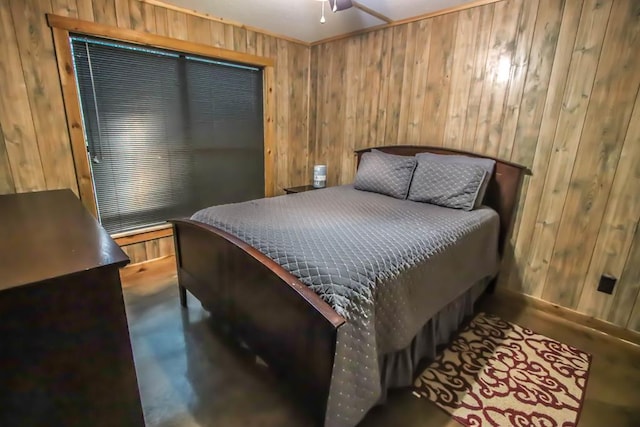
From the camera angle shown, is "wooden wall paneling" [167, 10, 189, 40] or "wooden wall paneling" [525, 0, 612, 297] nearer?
"wooden wall paneling" [525, 0, 612, 297]

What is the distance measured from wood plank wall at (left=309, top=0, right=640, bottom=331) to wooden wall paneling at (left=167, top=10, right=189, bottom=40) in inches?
71.6

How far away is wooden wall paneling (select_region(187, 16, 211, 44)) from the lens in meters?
2.73

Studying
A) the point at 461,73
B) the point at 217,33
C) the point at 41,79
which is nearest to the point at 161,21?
the point at 217,33

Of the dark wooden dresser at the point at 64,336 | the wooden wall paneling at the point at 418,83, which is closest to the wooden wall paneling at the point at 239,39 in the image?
the wooden wall paneling at the point at 418,83

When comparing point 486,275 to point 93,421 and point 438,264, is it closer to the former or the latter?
point 438,264

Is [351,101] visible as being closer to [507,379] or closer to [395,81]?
[395,81]

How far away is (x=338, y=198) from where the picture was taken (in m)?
2.50

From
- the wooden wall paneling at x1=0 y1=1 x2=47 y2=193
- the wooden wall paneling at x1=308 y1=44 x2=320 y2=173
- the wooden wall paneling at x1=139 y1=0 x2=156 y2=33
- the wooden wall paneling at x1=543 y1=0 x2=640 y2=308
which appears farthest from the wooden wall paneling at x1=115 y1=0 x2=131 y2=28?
the wooden wall paneling at x1=543 y1=0 x2=640 y2=308

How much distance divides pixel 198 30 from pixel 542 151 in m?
3.02

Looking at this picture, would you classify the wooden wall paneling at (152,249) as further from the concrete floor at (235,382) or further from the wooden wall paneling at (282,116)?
the wooden wall paneling at (282,116)

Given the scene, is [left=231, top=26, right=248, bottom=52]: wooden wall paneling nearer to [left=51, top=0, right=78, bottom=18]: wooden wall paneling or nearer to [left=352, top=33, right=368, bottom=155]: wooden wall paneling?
[left=352, top=33, right=368, bottom=155]: wooden wall paneling

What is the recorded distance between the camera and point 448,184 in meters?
2.33

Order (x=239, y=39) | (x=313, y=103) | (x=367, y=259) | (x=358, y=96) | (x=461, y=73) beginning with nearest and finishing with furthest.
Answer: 1. (x=367, y=259)
2. (x=461, y=73)
3. (x=239, y=39)
4. (x=358, y=96)
5. (x=313, y=103)

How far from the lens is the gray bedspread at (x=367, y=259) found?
1157 mm
